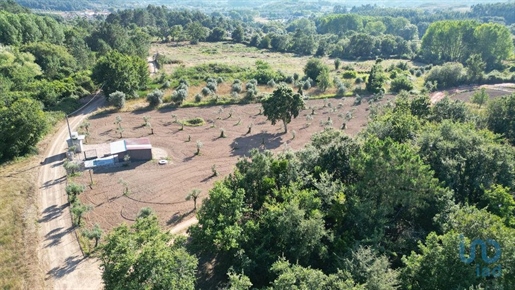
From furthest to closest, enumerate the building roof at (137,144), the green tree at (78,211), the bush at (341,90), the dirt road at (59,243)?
the bush at (341,90) < the building roof at (137,144) < the green tree at (78,211) < the dirt road at (59,243)

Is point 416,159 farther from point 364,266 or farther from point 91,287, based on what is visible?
point 91,287

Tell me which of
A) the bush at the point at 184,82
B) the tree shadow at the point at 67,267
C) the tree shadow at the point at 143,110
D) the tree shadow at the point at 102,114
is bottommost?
the tree shadow at the point at 67,267

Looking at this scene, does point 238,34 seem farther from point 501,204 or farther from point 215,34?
point 501,204

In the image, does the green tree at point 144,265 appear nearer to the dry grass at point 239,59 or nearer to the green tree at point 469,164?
the green tree at point 469,164

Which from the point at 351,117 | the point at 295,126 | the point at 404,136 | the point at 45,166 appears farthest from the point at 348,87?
the point at 45,166

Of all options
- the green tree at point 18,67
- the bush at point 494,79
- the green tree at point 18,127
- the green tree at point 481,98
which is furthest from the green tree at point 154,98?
the bush at point 494,79
